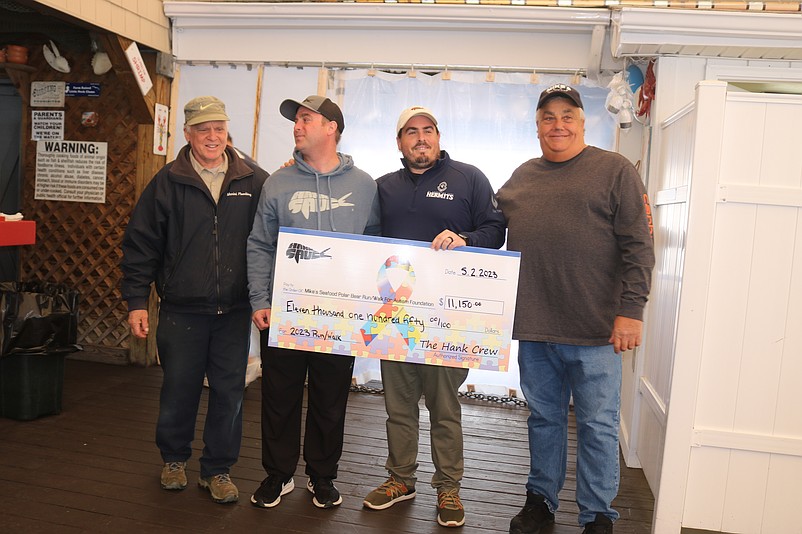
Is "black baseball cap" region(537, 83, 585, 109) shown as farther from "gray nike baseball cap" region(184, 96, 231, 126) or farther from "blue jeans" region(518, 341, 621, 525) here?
"gray nike baseball cap" region(184, 96, 231, 126)

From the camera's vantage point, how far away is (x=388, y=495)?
2.48 meters

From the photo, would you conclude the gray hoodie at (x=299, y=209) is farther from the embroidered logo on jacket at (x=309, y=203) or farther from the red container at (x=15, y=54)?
the red container at (x=15, y=54)

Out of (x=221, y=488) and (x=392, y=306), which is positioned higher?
(x=392, y=306)

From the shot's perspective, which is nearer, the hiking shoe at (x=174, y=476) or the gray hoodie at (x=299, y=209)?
the gray hoodie at (x=299, y=209)

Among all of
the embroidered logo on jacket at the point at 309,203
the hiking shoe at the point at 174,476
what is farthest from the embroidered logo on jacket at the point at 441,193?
the hiking shoe at the point at 174,476

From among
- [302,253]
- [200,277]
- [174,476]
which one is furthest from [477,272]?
[174,476]

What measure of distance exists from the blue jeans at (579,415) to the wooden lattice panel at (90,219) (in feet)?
10.5

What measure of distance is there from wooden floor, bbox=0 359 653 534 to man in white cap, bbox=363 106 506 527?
8.1 inches

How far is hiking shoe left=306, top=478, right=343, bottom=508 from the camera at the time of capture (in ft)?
8.03

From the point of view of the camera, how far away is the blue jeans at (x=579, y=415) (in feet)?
7.03

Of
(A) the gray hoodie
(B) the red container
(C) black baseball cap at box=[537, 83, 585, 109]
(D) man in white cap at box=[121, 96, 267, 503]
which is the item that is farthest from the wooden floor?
(B) the red container

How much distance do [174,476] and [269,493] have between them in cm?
40

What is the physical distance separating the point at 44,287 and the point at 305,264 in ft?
6.30

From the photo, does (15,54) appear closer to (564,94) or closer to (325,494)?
(325,494)
